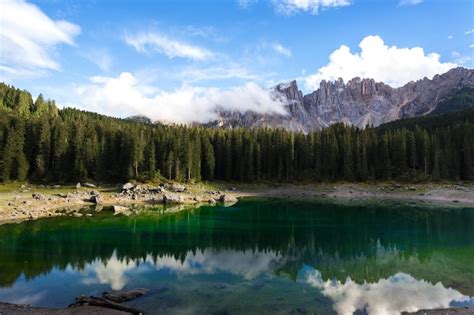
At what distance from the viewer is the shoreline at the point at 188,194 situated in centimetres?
6066

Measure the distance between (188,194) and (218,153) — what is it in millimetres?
35691

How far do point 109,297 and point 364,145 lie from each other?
350ft

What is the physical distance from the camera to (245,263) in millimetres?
32625

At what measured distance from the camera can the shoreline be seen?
60.7 m

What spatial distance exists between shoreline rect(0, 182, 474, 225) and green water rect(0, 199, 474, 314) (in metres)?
12.4

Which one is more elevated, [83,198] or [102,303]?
[83,198]

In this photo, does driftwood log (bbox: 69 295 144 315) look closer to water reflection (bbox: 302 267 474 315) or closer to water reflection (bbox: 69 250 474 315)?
water reflection (bbox: 69 250 474 315)

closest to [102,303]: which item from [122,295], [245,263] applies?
[122,295]

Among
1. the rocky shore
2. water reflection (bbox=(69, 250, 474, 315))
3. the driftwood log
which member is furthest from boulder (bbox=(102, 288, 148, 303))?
the rocky shore

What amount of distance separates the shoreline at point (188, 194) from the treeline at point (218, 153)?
25.6 ft

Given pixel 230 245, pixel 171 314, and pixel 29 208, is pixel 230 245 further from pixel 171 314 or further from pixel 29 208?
pixel 29 208

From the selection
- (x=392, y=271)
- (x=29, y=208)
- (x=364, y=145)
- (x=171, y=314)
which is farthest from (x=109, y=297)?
(x=364, y=145)

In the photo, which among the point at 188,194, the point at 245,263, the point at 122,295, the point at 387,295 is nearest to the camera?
the point at 122,295

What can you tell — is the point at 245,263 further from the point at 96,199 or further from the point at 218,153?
the point at 218,153
